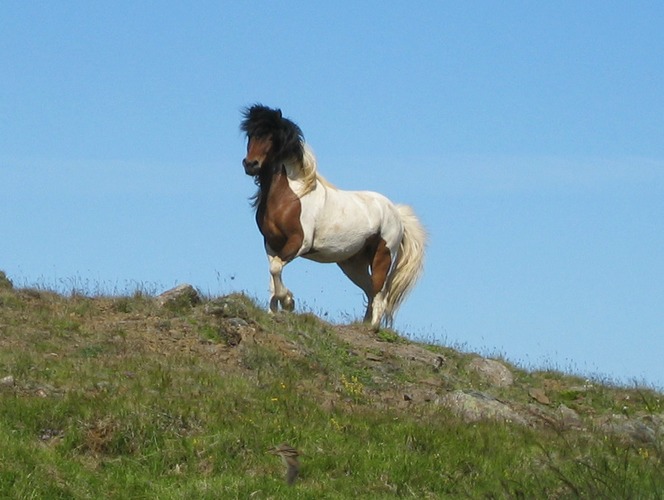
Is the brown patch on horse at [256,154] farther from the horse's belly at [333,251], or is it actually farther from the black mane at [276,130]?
the horse's belly at [333,251]

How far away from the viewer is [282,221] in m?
18.5

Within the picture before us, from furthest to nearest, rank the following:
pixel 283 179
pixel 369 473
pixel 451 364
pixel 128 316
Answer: pixel 283 179 → pixel 451 364 → pixel 128 316 → pixel 369 473

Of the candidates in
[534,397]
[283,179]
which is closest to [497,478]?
[534,397]

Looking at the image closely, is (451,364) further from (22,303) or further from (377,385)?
(22,303)

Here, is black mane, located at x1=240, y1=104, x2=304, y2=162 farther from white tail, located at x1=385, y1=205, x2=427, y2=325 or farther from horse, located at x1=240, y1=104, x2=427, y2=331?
white tail, located at x1=385, y1=205, x2=427, y2=325

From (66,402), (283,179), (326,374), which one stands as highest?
(283,179)

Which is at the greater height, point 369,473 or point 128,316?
point 128,316

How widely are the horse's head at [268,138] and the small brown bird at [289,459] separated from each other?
26.4 ft

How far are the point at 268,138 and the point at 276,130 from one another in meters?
0.17

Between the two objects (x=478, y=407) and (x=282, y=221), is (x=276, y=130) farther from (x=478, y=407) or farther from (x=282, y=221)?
(x=478, y=407)

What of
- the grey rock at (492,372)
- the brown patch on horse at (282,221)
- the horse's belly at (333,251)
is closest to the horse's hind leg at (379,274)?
the horse's belly at (333,251)

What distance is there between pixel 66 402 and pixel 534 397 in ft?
22.7

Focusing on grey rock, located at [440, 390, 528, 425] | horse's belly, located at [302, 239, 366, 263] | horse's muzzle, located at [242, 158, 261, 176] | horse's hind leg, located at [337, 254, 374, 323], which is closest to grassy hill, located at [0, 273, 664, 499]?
grey rock, located at [440, 390, 528, 425]

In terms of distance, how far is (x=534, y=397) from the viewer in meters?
16.3
